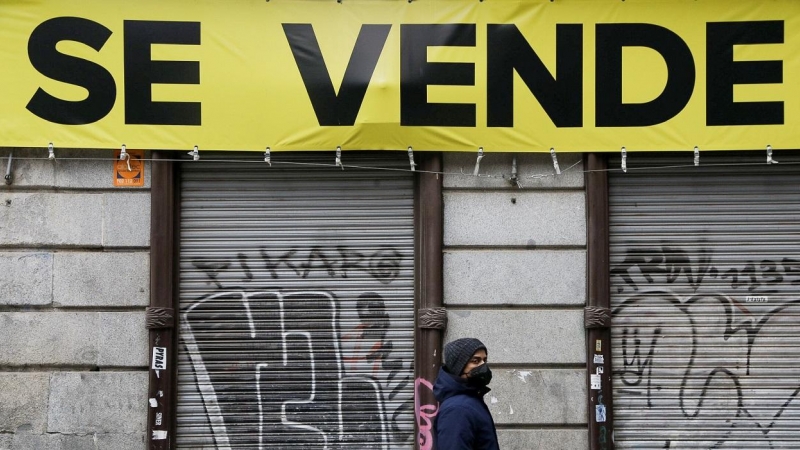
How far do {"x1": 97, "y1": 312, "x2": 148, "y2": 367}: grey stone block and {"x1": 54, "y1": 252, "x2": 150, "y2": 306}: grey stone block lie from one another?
14 centimetres

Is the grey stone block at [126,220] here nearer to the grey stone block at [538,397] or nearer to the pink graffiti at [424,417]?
the pink graffiti at [424,417]

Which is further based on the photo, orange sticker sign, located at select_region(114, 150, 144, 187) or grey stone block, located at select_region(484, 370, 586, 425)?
orange sticker sign, located at select_region(114, 150, 144, 187)

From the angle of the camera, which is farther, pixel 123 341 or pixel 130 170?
pixel 130 170

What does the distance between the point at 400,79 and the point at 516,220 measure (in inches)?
62.9

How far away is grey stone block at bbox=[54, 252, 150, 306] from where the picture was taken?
8.13m

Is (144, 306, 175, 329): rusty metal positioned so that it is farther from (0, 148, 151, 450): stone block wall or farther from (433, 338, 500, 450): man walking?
(433, 338, 500, 450): man walking

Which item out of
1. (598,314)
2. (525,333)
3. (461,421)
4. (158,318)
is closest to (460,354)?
(461,421)

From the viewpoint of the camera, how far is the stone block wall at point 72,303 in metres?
8.05

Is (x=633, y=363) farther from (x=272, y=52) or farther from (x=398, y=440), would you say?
(x=272, y=52)

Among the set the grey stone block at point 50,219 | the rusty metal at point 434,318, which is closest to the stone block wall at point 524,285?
the rusty metal at point 434,318

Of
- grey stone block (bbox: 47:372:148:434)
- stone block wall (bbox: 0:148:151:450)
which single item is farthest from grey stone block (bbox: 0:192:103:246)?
grey stone block (bbox: 47:372:148:434)

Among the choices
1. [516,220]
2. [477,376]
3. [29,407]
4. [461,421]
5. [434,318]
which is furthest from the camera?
[516,220]

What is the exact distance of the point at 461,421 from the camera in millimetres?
4879

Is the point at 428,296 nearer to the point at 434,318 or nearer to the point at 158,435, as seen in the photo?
the point at 434,318
